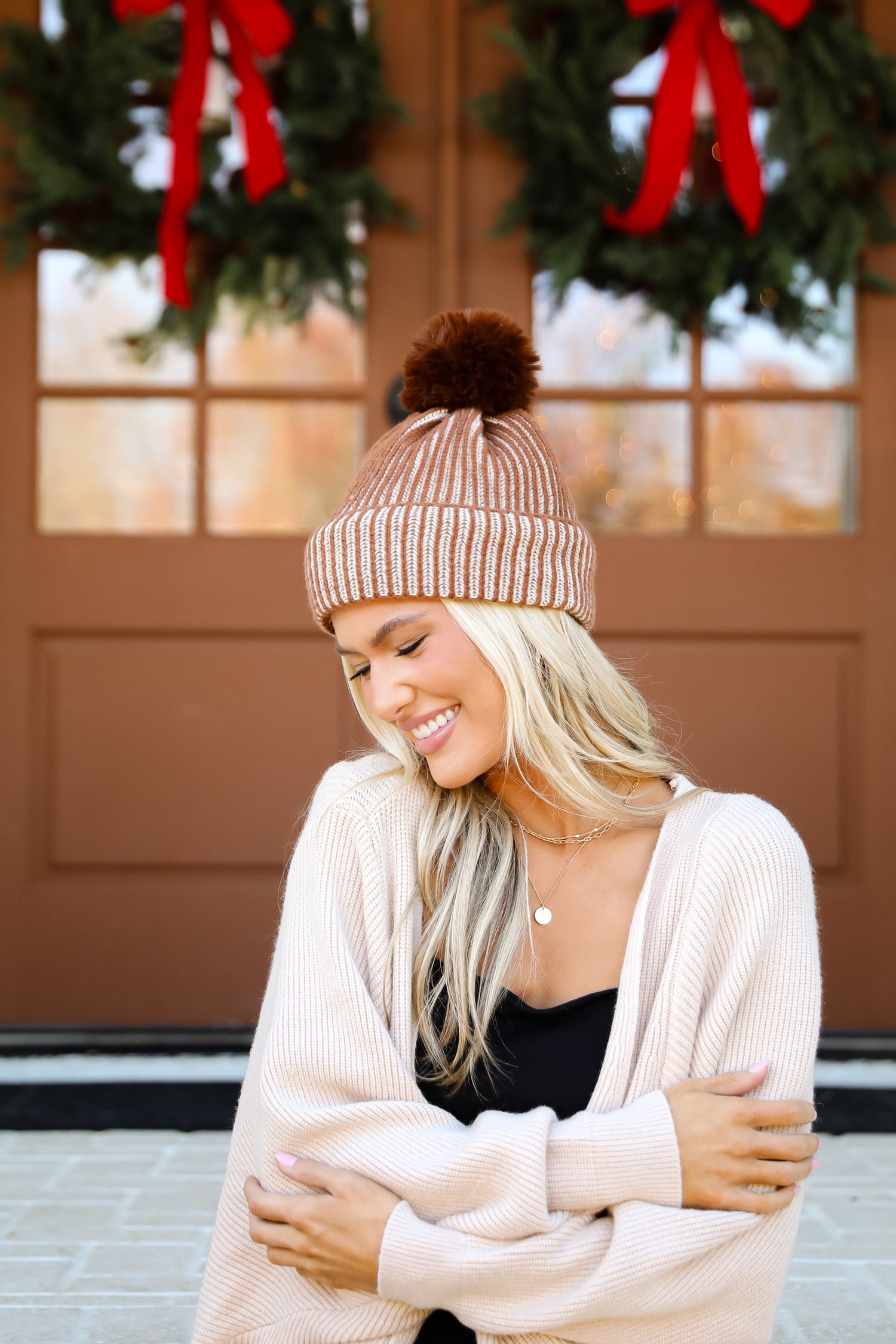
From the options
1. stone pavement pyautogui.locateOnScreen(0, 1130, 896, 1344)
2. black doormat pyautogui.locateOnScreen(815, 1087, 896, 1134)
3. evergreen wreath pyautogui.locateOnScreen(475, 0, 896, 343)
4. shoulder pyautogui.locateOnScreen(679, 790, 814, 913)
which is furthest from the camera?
evergreen wreath pyautogui.locateOnScreen(475, 0, 896, 343)

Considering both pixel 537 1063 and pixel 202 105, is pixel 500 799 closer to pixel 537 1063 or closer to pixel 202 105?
pixel 537 1063

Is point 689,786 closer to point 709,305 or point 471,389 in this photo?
point 471,389

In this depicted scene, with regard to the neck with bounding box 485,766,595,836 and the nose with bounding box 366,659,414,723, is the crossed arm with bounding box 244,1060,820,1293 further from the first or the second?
the nose with bounding box 366,659,414,723

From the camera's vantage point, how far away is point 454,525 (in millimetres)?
1452

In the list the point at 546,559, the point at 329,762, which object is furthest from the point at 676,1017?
the point at 329,762

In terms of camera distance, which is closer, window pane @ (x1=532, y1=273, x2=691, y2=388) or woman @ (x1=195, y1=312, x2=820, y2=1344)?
woman @ (x1=195, y1=312, x2=820, y2=1344)

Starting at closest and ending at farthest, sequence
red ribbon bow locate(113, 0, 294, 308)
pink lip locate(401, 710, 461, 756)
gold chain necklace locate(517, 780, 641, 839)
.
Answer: pink lip locate(401, 710, 461, 756) → gold chain necklace locate(517, 780, 641, 839) → red ribbon bow locate(113, 0, 294, 308)

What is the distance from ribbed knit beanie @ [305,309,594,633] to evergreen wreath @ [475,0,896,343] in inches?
67.0

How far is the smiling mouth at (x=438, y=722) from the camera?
4.90ft

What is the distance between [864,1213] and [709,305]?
6.82 ft

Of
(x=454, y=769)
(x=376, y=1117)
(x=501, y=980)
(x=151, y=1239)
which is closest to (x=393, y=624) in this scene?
(x=454, y=769)

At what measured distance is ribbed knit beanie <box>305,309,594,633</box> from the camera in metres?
1.46

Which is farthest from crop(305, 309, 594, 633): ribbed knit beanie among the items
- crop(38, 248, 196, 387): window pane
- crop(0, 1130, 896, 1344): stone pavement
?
crop(38, 248, 196, 387): window pane

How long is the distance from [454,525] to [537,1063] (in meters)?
0.60
